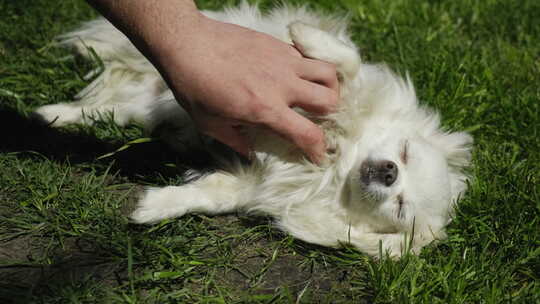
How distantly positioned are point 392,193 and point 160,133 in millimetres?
1171

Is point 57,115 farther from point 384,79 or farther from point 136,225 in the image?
point 384,79

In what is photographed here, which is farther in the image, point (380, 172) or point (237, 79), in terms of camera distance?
point (380, 172)

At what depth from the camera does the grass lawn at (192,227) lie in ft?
6.66

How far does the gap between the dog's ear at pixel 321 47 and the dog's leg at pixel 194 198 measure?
68 cm

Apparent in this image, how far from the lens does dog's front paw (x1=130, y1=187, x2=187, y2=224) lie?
2.20m

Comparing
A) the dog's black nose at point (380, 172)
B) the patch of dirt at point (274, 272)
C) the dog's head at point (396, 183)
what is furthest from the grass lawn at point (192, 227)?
the dog's black nose at point (380, 172)

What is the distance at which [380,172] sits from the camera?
7.70 feet

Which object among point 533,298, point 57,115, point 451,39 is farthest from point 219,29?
point 451,39

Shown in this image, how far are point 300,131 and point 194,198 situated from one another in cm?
56

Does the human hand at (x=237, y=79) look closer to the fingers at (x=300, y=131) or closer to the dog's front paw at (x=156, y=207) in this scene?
the fingers at (x=300, y=131)

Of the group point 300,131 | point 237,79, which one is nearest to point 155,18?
point 237,79

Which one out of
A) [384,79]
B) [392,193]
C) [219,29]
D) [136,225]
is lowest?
[136,225]

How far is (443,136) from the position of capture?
2713 millimetres

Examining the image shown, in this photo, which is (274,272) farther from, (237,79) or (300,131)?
(237,79)
